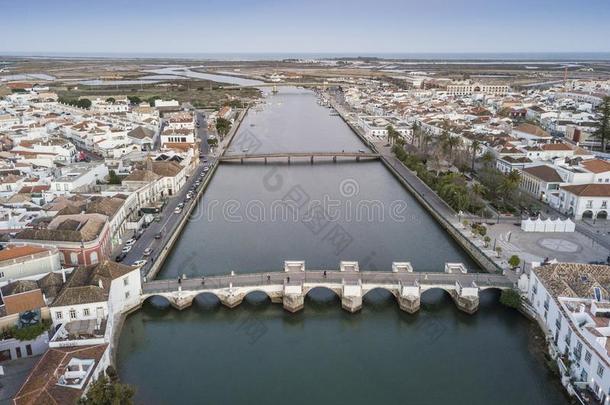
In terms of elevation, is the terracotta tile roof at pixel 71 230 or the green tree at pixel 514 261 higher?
the terracotta tile roof at pixel 71 230

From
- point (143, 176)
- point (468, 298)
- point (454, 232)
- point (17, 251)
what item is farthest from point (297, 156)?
point (17, 251)

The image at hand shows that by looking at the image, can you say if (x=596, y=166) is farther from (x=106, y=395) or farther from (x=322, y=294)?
(x=106, y=395)

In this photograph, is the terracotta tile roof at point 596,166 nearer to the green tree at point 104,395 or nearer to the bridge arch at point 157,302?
the bridge arch at point 157,302

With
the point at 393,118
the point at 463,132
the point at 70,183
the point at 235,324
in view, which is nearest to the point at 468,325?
the point at 235,324

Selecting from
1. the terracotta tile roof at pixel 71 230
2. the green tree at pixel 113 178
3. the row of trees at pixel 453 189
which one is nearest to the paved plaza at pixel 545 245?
the row of trees at pixel 453 189

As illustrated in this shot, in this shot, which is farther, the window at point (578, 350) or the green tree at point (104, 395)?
the window at point (578, 350)

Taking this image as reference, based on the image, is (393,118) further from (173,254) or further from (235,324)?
(235,324)

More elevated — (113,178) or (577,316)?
(113,178)
